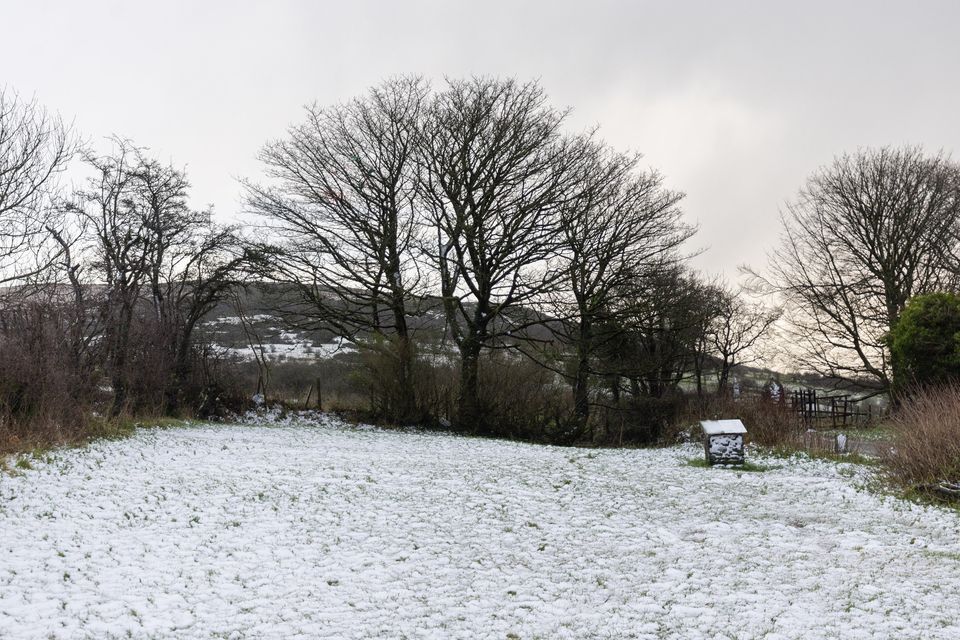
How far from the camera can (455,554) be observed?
21.3 feet

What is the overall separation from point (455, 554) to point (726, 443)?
7.65 metres

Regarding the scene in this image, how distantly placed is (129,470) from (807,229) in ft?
94.5

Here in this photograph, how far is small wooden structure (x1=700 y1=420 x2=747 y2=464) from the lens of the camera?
12242mm

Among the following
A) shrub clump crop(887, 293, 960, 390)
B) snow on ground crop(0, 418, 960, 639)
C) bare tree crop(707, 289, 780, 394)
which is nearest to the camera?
snow on ground crop(0, 418, 960, 639)

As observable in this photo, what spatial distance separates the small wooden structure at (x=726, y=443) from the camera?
1224cm

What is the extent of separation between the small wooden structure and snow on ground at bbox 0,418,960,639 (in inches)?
49.9

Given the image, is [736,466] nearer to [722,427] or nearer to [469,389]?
[722,427]

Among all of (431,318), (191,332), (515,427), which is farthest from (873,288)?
(191,332)

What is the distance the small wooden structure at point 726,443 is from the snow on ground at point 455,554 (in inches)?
49.9

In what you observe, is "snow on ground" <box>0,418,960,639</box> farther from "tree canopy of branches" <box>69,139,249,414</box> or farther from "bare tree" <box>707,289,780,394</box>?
"bare tree" <box>707,289,780,394</box>

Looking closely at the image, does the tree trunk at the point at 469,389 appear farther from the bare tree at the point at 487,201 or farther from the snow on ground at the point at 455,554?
the snow on ground at the point at 455,554

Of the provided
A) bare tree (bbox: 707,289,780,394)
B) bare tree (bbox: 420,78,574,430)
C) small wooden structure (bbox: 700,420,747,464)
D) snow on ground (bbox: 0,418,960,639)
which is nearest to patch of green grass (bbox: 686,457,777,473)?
small wooden structure (bbox: 700,420,747,464)

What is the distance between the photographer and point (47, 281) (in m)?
15.9

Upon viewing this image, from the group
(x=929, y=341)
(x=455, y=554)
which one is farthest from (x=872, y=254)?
(x=455, y=554)
